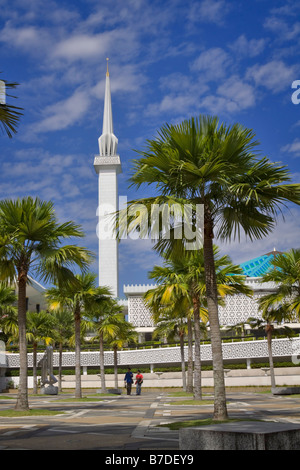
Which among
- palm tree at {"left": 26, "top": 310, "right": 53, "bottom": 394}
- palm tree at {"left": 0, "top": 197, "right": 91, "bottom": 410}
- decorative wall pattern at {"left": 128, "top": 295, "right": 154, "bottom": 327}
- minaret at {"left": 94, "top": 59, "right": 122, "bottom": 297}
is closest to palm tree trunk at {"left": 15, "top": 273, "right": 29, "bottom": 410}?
palm tree at {"left": 0, "top": 197, "right": 91, "bottom": 410}

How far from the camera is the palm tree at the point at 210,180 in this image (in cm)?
1124

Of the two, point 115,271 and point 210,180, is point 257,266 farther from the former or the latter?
point 210,180

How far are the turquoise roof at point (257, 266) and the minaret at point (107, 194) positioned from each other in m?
24.0

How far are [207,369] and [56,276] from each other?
113ft

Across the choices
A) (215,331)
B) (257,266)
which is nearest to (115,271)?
(257,266)

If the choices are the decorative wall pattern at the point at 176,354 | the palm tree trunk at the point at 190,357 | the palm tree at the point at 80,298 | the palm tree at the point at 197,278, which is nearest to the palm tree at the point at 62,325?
the decorative wall pattern at the point at 176,354

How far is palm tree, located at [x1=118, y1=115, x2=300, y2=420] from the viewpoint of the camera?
443 inches

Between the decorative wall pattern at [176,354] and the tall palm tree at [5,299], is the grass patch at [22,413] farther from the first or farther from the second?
the decorative wall pattern at [176,354]

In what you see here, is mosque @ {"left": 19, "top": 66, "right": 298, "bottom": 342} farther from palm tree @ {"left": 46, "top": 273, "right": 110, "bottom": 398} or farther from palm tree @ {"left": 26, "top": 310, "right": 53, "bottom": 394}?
palm tree @ {"left": 46, "top": 273, "right": 110, "bottom": 398}

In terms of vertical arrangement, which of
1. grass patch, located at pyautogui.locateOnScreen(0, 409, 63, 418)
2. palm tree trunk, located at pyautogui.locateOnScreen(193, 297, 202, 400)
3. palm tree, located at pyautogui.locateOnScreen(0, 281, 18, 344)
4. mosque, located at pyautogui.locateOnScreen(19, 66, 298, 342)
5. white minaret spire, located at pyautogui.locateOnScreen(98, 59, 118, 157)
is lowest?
grass patch, located at pyautogui.locateOnScreen(0, 409, 63, 418)

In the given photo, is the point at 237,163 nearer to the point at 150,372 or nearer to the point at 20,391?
the point at 20,391

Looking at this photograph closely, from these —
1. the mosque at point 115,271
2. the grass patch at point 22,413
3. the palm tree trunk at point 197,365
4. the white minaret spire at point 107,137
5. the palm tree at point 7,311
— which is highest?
the white minaret spire at point 107,137
